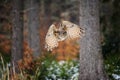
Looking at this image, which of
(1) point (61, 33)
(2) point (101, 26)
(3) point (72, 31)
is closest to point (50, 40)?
(1) point (61, 33)

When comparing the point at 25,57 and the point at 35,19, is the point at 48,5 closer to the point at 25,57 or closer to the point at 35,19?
the point at 35,19

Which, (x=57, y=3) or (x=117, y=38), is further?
(x=57, y=3)

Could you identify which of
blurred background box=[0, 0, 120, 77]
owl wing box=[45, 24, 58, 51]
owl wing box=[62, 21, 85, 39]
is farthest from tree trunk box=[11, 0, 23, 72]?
owl wing box=[62, 21, 85, 39]

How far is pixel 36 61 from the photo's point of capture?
1069 cm

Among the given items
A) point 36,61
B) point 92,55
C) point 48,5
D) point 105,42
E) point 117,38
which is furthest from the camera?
point 48,5

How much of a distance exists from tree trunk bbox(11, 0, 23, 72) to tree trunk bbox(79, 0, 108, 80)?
2375mm

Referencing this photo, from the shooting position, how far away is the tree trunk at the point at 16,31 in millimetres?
10867

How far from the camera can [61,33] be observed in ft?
27.0

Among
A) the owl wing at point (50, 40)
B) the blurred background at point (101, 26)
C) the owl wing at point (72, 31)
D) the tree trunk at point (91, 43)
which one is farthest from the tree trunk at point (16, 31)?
the owl wing at point (72, 31)

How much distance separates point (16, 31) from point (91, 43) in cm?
277

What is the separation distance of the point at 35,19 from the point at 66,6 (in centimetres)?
1507

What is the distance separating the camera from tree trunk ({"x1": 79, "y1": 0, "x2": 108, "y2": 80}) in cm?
913

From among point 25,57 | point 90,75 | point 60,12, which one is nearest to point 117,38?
point 25,57

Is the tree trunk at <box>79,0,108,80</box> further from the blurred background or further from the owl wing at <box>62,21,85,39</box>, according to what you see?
the owl wing at <box>62,21,85,39</box>
